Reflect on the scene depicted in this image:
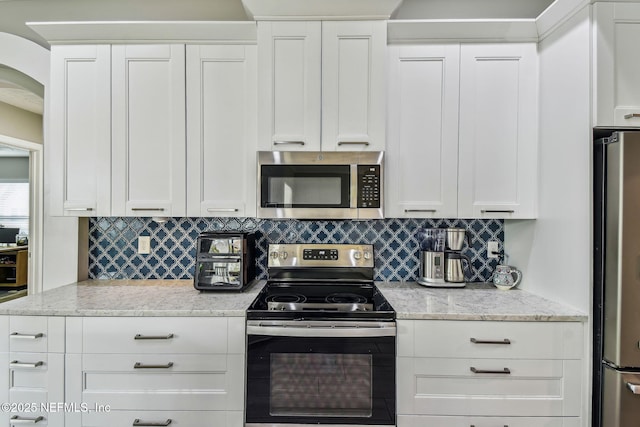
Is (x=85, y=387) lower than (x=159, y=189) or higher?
lower

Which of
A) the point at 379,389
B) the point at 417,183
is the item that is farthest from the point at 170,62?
the point at 379,389

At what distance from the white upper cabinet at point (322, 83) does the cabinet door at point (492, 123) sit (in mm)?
491

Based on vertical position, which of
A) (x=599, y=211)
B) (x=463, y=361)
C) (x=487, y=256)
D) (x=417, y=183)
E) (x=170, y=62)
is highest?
(x=170, y=62)

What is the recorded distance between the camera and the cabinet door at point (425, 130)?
6.07 feet

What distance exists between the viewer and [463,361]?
1520 millimetres

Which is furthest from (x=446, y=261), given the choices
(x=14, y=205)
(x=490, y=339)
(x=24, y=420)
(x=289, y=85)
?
(x=14, y=205)

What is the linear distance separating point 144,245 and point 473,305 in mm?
2022

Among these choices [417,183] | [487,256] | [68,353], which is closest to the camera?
[68,353]

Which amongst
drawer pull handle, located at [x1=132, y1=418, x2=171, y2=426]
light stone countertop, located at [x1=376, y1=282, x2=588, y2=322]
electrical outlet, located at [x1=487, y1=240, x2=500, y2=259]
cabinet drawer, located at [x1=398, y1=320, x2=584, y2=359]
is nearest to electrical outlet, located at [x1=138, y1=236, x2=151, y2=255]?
drawer pull handle, located at [x1=132, y1=418, x2=171, y2=426]

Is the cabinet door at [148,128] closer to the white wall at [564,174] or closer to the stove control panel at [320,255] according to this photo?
the stove control panel at [320,255]

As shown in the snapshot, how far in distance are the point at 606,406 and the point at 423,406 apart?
774 millimetres

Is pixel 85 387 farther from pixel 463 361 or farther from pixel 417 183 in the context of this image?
pixel 417 183

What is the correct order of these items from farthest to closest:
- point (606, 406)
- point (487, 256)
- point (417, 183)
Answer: point (487, 256) → point (417, 183) → point (606, 406)

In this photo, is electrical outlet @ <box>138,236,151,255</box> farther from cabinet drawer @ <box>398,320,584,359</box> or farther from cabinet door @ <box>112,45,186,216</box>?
cabinet drawer @ <box>398,320,584,359</box>
